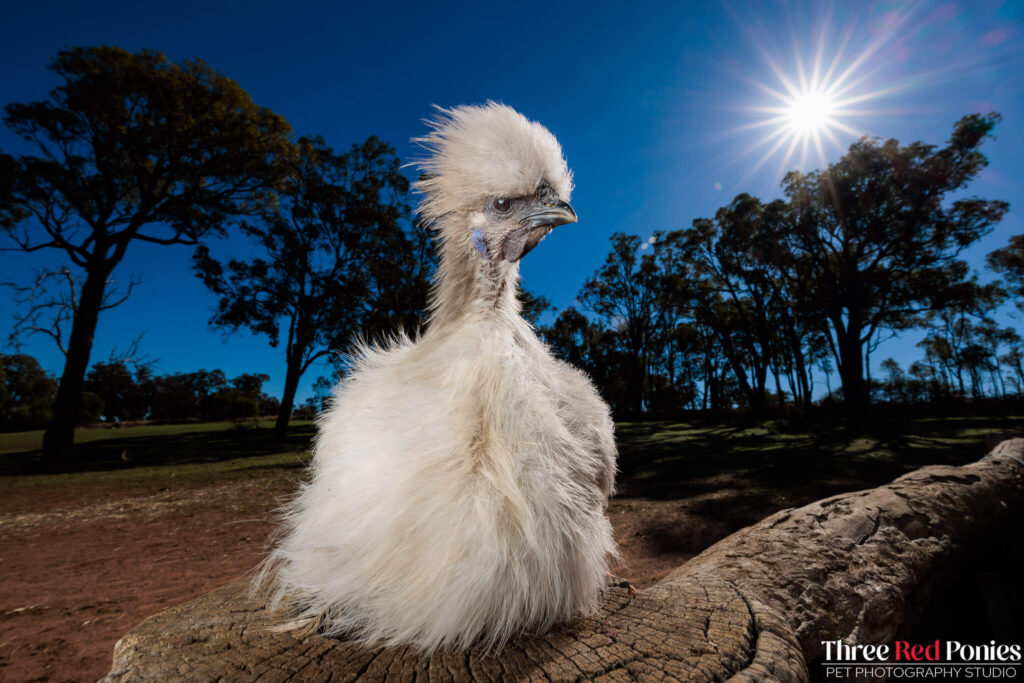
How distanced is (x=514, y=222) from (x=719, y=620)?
187 centimetres

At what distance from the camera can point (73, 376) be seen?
1669 cm

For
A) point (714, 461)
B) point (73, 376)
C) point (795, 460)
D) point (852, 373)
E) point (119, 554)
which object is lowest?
point (119, 554)

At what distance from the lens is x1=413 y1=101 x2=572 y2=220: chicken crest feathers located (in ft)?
5.97

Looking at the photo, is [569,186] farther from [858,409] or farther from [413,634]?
[858,409]

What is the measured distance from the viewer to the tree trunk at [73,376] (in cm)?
1592

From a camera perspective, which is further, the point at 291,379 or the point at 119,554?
the point at 291,379

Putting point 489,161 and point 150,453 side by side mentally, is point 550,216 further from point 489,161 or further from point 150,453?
point 150,453

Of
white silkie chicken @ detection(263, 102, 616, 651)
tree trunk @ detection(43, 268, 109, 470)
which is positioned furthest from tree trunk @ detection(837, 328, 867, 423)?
tree trunk @ detection(43, 268, 109, 470)

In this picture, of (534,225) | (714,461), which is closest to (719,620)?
(534,225)

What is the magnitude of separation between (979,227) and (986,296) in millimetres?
6158

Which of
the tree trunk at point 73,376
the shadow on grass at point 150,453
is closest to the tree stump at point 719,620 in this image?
the shadow on grass at point 150,453

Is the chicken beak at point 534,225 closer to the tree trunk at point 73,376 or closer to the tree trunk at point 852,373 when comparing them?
the tree trunk at point 73,376

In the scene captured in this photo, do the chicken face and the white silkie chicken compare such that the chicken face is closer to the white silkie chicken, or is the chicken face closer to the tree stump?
the white silkie chicken

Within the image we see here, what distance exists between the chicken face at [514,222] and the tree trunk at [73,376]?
20.1 metres
